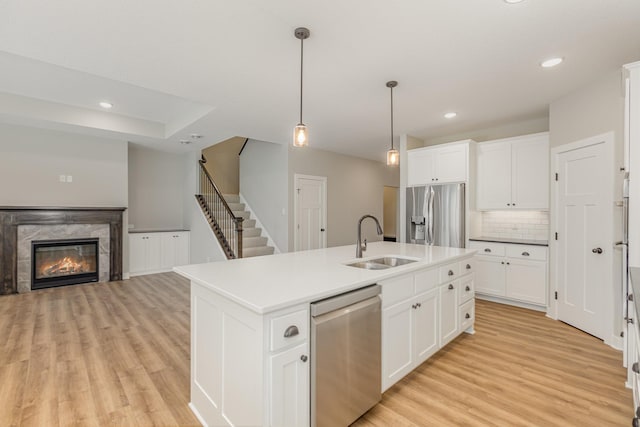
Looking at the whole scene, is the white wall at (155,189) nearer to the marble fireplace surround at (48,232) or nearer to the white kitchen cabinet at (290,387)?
the marble fireplace surround at (48,232)

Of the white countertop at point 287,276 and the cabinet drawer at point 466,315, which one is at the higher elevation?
the white countertop at point 287,276

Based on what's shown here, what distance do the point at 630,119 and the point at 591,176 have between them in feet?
4.88

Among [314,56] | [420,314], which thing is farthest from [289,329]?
[314,56]

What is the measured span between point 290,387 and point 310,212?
16.0ft

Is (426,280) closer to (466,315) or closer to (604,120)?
(466,315)

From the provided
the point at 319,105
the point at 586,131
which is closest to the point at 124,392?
the point at 319,105

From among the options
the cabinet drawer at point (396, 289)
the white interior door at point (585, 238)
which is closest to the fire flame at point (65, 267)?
the cabinet drawer at point (396, 289)

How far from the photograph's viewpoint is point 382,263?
9.02ft

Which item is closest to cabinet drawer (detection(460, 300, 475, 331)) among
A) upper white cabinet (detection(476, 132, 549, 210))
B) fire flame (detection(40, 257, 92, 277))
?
upper white cabinet (detection(476, 132, 549, 210))

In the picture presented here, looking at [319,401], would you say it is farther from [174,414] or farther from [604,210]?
[604,210]

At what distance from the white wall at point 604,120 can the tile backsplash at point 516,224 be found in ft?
4.18

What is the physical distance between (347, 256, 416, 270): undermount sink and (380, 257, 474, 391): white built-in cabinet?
0.92 ft

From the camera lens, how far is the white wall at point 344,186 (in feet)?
20.0

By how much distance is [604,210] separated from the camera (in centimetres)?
302
